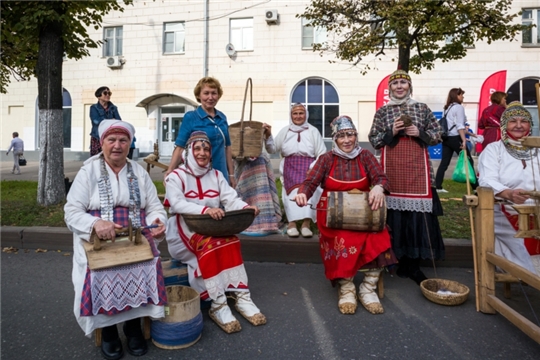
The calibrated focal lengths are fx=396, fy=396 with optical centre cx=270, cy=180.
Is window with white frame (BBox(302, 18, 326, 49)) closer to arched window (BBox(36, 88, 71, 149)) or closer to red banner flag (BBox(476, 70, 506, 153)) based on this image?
red banner flag (BBox(476, 70, 506, 153))

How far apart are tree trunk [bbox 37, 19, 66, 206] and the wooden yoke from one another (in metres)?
6.29

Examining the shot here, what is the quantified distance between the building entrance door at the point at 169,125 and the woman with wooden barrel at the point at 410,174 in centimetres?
1621

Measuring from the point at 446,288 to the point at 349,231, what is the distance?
1.08m

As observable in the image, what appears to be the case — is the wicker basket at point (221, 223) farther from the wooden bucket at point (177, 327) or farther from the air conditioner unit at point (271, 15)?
the air conditioner unit at point (271, 15)

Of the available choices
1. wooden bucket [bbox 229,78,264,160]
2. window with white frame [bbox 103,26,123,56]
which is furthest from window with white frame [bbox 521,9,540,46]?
window with white frame [bbox 103,26,123,56]

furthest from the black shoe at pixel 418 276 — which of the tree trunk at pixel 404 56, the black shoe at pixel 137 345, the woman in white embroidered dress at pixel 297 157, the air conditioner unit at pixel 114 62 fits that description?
the air conditioner unit at pixel 114 62

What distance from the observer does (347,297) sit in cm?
333

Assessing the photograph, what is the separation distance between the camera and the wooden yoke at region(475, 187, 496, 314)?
314cm

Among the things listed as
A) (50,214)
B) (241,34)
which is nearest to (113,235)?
(50,214)

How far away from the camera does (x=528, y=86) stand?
16453 millimetres

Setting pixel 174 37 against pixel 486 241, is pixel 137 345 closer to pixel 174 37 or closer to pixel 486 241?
pixel 486 241

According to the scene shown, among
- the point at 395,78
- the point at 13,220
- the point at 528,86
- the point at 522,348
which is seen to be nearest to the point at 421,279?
the point at 522,348

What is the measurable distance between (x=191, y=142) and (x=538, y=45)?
18.1 m

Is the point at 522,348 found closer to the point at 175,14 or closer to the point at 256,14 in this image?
the point at 256,14
